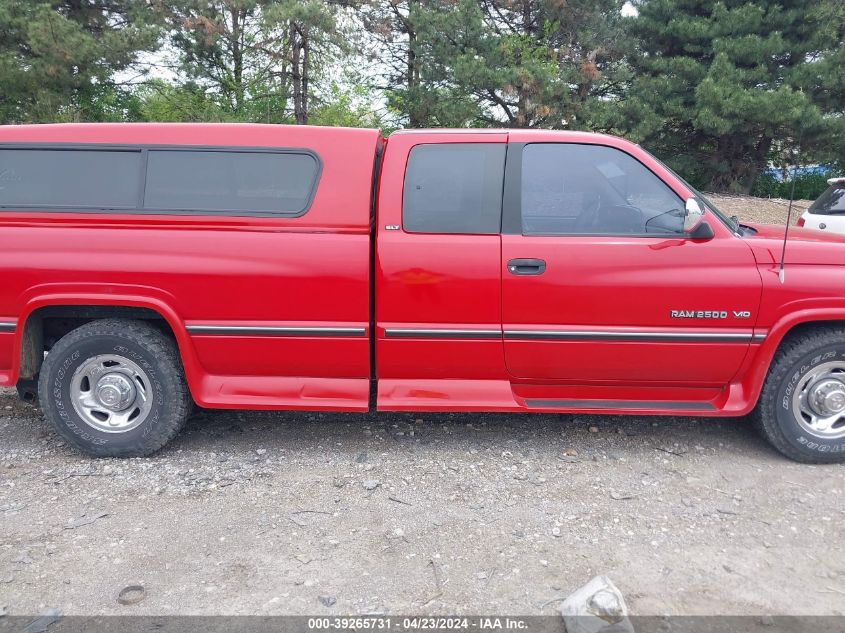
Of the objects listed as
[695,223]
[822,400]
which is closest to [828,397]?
[822,400]

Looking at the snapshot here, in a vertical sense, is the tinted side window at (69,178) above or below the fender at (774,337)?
above

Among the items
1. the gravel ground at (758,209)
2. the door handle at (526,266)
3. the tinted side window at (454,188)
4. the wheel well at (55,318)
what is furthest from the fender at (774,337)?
the gravel ground at (758,209)

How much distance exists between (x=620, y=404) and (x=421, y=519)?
1402mm

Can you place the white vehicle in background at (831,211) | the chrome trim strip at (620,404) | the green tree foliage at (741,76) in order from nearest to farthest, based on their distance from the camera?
1. the chrome trim strip at (620,404)
2. the white vehicle in background at (831,211)
3. the green tree foliage at (741,76)

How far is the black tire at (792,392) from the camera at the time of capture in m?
3.56

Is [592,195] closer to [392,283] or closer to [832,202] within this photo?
[392,283]

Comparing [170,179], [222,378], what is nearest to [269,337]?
[222,378]

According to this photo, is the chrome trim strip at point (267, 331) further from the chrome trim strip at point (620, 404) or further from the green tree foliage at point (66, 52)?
the green tree foliage at point (66, 52)

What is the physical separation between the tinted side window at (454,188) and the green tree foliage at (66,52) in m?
12.8

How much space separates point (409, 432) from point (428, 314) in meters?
0.96

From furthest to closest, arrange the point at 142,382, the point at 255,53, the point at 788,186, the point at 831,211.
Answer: the point at 788,186
the point at 255,53
the point at 831,211
the point at 142,382

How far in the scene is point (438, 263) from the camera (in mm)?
3471

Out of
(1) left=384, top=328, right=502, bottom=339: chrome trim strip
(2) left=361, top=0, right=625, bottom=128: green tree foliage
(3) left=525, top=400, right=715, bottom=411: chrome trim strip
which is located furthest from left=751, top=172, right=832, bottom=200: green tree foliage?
(1) left=384, top=328, right=502, bottom=339: chrome trim strip

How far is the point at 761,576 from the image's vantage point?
8.84 feet
